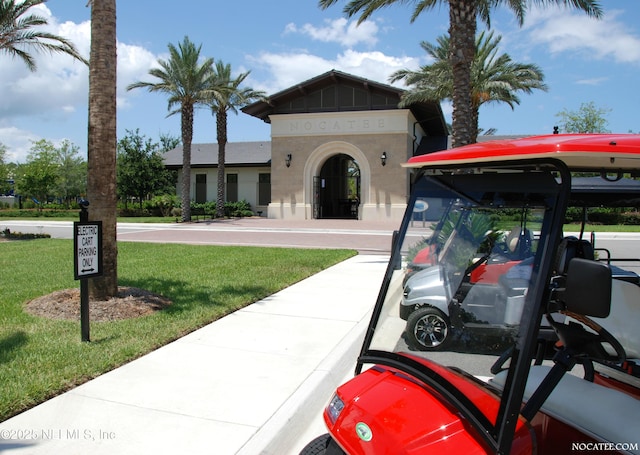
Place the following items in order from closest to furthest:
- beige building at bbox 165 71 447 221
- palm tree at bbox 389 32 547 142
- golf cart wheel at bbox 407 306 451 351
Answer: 1. golf cart wheel at bbox 407 306 451 351
2. palm tree at bbox 389 32 547 142
3. beige building at bbox 165 71 447 221

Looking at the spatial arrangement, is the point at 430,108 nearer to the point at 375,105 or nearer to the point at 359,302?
the point at 375,105

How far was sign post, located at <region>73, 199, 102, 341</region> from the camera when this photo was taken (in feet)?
16.8

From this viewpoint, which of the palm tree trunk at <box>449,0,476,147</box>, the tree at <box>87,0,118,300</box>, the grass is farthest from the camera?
the palm tree trunk at <box>449,0,476,147</box>

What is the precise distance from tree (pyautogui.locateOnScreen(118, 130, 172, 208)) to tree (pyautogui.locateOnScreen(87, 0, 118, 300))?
31.7 metres

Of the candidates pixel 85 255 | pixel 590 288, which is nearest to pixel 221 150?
pixel 85 255

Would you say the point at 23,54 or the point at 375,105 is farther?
the point at 375,105

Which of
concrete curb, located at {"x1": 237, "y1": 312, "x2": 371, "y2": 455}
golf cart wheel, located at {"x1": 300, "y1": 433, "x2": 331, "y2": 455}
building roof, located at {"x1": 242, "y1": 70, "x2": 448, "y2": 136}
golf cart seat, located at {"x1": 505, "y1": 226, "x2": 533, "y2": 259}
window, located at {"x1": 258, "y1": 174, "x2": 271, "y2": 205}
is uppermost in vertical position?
building roof, located at {"x1": 242, "y1": 70, "x2": 448, "y2": 136}

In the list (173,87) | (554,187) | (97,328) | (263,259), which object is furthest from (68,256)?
(173,87)

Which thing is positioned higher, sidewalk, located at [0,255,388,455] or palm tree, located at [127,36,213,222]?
palm tree, located at [127,36,213,222]

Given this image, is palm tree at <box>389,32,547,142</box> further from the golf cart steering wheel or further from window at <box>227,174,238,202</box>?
the golf cart steering wheel

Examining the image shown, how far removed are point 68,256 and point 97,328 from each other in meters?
7.77

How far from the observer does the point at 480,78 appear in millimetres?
24156

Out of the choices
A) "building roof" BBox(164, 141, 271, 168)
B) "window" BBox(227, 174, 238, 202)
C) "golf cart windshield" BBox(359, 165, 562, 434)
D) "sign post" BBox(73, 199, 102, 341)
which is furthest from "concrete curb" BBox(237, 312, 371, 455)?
"window" BBox(227, 174, 238, 202)

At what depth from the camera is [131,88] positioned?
29406 mm
